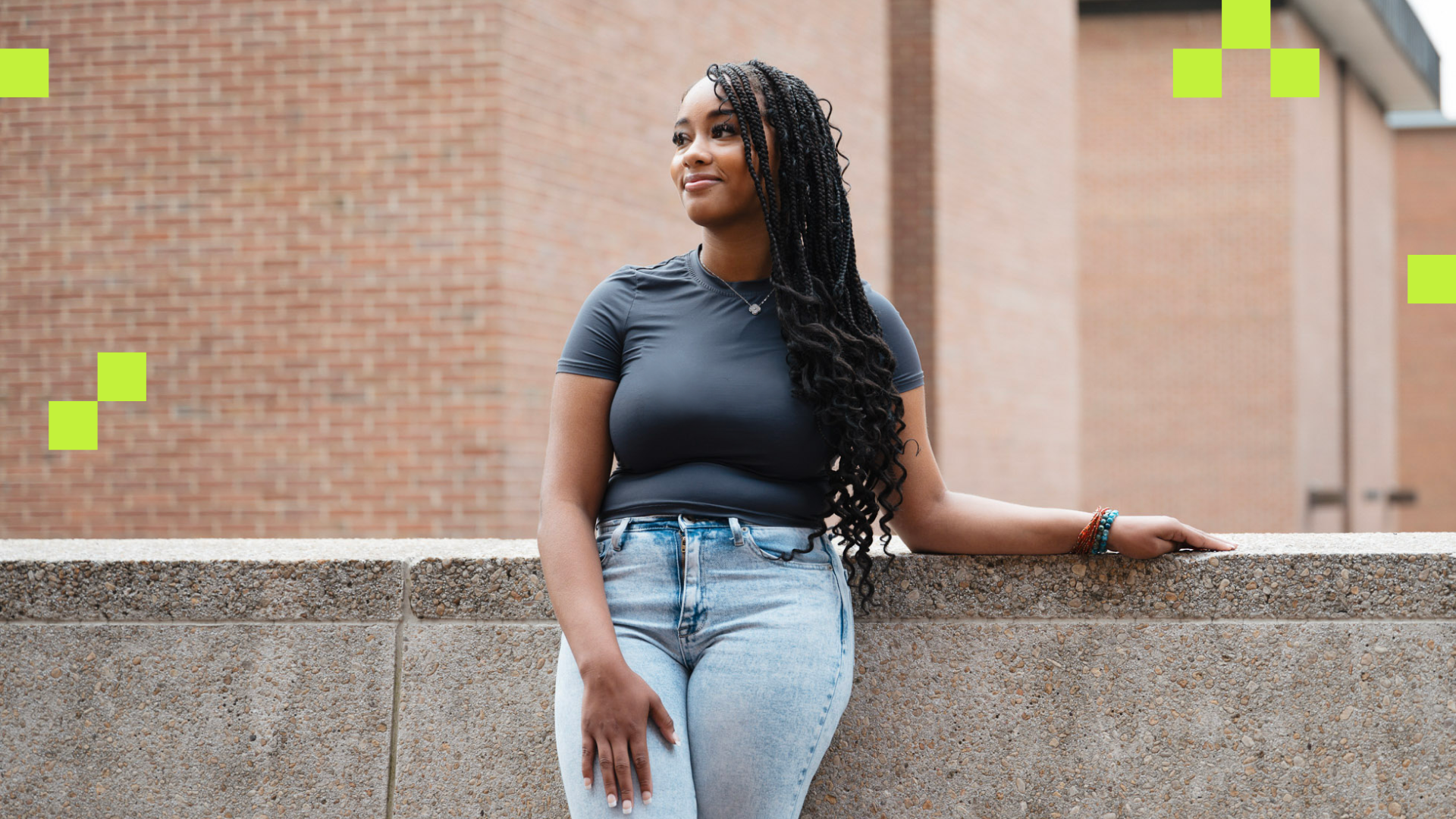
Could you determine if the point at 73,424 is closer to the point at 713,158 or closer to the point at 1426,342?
the point at 713,158

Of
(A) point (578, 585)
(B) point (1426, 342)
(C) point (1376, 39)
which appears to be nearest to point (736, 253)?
(A) point (578, 585)

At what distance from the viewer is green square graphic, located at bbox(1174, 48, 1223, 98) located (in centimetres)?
1776

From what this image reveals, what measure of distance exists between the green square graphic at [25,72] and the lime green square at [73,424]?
178 cm

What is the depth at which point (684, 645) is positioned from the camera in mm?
2242

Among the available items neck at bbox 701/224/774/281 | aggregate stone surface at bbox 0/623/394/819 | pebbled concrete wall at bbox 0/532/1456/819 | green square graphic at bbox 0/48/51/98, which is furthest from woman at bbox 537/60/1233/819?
green square graphic at bbox 0/48/51/98

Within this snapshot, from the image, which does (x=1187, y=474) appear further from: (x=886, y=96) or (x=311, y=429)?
(x=311, y=429)

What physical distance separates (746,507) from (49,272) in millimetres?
6577

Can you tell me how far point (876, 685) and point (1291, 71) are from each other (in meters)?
16.9

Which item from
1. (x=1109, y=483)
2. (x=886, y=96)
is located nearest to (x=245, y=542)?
(x=886, y=96)

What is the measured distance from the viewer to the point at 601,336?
2.31 metres

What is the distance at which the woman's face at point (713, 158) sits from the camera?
233 centimetres

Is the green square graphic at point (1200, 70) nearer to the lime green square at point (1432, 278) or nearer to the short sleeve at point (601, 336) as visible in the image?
the lime green square at point (1432, 278)

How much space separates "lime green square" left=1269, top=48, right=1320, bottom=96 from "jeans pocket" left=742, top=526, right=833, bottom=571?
54.2 ft

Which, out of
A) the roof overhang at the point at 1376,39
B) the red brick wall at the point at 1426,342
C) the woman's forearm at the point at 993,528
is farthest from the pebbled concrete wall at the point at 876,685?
the red brick wall at the point at 1426,342
